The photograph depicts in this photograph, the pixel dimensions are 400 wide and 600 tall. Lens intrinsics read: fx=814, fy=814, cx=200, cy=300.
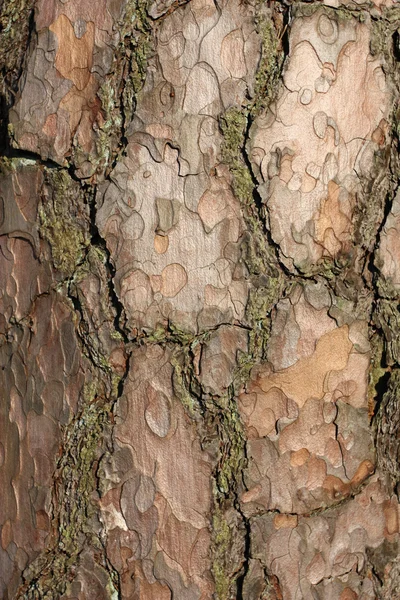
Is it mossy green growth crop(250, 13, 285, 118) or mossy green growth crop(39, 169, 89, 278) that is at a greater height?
mossy green growth crop(250, 13, 285, 118)

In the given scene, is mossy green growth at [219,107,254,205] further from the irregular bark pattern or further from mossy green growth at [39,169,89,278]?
mossy green growth at [39,169,89,278]

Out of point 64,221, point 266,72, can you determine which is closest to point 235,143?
point 266,72

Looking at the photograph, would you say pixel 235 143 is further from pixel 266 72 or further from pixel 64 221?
pixel 64 221

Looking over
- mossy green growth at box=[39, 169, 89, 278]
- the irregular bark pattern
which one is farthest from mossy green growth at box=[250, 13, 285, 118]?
mossy green growth at box=[39, 169, 89, 278]

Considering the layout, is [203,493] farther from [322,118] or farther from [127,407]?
[322,118]

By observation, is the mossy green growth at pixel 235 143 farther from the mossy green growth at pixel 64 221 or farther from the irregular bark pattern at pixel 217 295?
the mossy green growth at pixel 64 221

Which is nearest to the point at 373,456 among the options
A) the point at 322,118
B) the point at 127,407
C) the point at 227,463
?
the point at 227,463

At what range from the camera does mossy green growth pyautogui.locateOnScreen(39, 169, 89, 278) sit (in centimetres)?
107

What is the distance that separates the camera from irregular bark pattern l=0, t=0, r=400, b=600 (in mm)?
1013

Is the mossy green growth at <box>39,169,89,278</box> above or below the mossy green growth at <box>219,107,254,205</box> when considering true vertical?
below

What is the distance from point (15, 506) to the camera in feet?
3.77

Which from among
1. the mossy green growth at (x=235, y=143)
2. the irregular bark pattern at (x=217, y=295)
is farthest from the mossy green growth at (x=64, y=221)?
the mossy green growth at (x=235, y=143)

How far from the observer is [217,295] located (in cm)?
102

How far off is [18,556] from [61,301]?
0.37m
